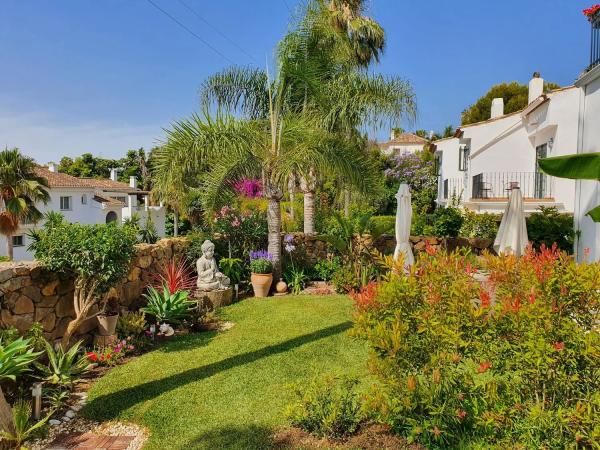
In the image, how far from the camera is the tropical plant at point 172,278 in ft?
30.7

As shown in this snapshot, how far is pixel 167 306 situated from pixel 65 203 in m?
39.0

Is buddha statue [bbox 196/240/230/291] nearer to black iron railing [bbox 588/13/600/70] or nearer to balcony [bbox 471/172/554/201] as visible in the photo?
black iron railing [bbox 588/13/600/70]

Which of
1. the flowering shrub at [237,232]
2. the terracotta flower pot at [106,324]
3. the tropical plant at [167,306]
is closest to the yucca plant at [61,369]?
the terracotta flower pot at [106,324]

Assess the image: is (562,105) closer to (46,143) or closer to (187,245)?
(187,245)

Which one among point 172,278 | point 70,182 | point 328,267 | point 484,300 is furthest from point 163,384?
point 70,182

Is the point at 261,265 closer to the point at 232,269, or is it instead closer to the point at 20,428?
the point at 232,269

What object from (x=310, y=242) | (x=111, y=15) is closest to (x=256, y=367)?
(x=310, y=242)

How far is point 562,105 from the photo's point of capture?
1546cm

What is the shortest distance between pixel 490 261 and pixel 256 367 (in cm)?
390

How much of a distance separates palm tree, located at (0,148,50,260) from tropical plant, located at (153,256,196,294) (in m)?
19.2

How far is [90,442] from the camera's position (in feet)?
14.9

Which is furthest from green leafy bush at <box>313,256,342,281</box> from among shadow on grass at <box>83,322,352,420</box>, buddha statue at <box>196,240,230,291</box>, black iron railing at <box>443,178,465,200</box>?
black iron railing at <box>443,178,465,200</box>

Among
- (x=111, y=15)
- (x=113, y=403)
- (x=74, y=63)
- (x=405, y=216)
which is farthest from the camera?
(x=74, y=63)

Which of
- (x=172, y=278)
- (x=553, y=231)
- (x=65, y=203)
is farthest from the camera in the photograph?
(x=65, y=203)
